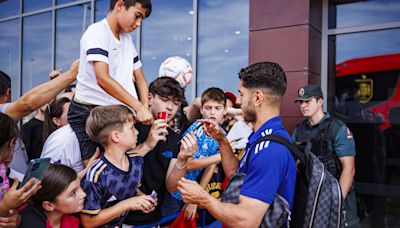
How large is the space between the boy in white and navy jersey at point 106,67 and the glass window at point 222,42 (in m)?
3.67

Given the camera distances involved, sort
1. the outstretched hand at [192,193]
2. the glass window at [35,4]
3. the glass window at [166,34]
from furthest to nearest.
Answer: the glass window at [35,4] → the glass window at [166,34] → the outstretched hand at [192,193]

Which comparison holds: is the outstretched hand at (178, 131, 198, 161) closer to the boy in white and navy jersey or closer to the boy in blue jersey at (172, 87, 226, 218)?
the boy in white and navy jersey

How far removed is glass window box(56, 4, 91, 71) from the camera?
8203 mm

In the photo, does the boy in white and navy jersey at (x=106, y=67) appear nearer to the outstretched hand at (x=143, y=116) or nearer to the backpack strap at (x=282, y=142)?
the outstretched hand at (x=143, y=116)

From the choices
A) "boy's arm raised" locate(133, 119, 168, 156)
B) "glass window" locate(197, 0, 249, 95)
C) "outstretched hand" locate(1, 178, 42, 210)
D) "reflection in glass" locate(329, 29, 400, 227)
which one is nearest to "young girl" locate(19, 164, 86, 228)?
"outstretched hand" locate(1, 178, 42, 210)

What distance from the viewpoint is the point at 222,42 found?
6227mm

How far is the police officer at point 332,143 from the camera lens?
3857 mm

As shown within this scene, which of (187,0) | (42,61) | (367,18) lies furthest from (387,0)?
(42,61)

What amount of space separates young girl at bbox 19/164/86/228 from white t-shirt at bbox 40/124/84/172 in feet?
1.16

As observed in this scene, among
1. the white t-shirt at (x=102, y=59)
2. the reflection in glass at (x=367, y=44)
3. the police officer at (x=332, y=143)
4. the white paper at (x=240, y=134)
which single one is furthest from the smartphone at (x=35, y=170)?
the reflection in glass at (x=367, y=44)

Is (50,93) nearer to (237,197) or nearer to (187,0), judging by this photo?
(237,197)

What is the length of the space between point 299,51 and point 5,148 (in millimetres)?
3762

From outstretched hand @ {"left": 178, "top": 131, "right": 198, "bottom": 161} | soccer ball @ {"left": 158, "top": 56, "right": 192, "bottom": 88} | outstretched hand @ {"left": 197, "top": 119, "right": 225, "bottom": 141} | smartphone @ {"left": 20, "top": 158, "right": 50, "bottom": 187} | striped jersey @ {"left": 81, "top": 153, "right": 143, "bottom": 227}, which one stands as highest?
soccer ball @ {"left": 158, "top": 56, "right": 192, "bottom": 88}

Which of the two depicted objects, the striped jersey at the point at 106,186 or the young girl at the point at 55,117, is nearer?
the striped jersey at the point at 106,186
